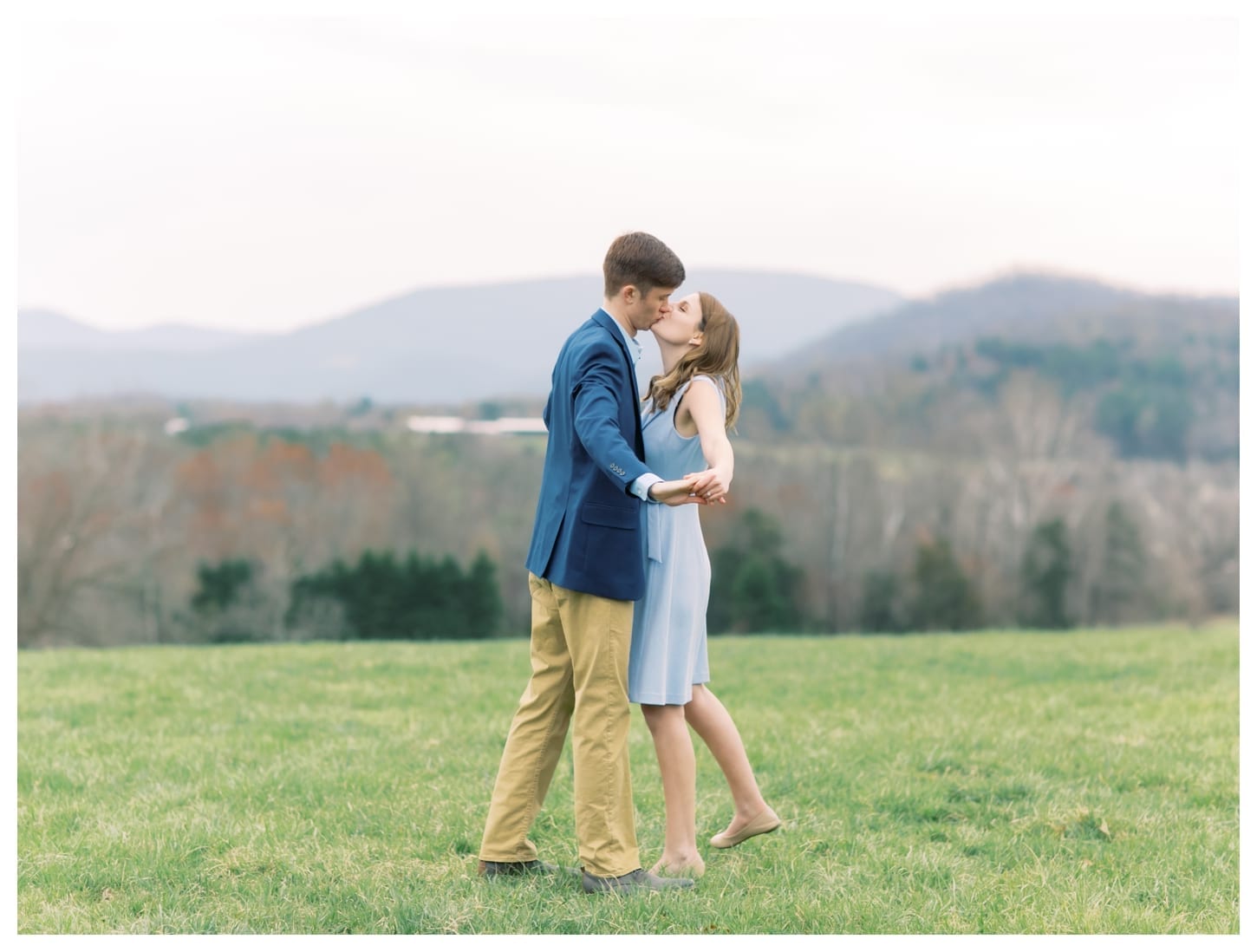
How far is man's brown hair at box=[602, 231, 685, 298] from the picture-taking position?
14.7 feet

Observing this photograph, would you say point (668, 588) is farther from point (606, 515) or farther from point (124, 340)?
point (124, 340)

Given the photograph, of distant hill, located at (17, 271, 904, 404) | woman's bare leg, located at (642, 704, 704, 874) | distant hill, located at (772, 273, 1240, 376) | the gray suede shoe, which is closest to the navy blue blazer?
woman's bare leg, located at (642, 704, 704, 874)

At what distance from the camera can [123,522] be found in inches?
1721

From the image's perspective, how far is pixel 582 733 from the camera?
4566mm

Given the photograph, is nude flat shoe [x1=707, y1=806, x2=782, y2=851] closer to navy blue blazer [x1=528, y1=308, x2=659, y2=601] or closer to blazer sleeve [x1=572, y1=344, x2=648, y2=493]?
navy blue blazer [x1=528, y1=308, x2=659, y2=601]

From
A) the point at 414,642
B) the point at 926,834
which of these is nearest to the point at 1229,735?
the point at 926,834

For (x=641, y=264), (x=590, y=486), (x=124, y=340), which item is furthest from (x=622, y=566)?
(x=124, y=340)

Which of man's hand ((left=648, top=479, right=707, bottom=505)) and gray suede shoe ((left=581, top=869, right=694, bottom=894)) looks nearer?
man's hand ((left=648, top=479, right=707, bottom=505))

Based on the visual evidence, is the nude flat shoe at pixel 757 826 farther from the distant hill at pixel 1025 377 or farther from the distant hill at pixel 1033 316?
the distant hill at pixel 1033 316

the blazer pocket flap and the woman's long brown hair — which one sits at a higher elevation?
the woman's long brown hair

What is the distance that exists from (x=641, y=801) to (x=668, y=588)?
169cm

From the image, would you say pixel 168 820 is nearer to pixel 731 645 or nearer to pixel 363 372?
pixel 731 645

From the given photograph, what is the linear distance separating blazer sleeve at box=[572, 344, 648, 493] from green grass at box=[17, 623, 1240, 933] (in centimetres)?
154

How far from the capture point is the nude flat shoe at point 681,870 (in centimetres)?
475
